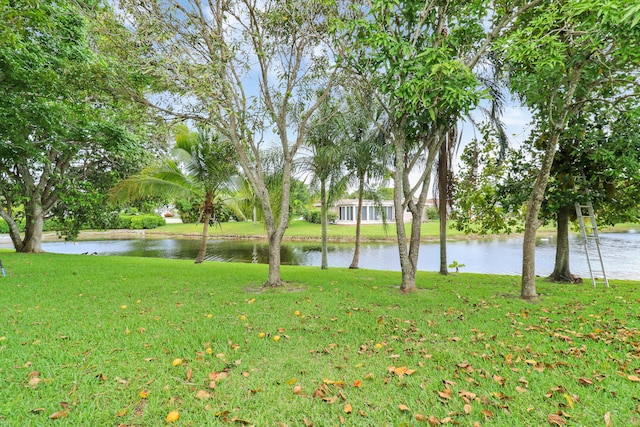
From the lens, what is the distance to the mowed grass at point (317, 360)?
242 centimetres

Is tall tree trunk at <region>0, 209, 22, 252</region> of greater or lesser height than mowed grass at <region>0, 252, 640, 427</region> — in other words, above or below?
above

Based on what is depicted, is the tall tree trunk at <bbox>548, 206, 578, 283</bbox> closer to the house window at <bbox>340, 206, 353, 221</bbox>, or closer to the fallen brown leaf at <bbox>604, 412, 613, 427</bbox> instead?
the fallen brown leaf at <bbox>604, 412, 613, 427</bbox>

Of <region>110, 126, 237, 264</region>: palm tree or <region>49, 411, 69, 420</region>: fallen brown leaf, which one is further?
<region>110, 126, 237, 264</region>: palm tree

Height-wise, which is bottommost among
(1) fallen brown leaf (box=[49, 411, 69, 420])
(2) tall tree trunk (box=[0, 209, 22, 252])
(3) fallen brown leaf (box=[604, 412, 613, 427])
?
(1) fallen brown leaf (box=[49, 411, 69, 420])

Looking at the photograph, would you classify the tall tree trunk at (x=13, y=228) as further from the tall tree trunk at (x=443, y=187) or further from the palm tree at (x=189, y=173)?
the tall tree trunk at (x=443, y=187)

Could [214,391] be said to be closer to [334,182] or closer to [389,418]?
[389,418]

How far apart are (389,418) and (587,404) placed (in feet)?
5.12

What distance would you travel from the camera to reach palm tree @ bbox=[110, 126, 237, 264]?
1123 centimetres

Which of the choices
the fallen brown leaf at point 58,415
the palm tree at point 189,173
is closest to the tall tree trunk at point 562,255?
the palm tree at point 189,173

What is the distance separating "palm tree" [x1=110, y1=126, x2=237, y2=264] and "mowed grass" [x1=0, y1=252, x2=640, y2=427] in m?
6.16

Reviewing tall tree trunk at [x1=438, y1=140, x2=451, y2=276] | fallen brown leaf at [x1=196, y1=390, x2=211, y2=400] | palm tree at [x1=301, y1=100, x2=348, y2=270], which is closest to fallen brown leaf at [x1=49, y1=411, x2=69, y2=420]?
fallen brown leaf at [x1=196, y1=390, x2=211, y2=400]

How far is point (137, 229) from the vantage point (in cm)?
3944

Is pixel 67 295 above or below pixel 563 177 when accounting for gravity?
below

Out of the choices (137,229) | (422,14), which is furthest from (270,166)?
(137,229)
